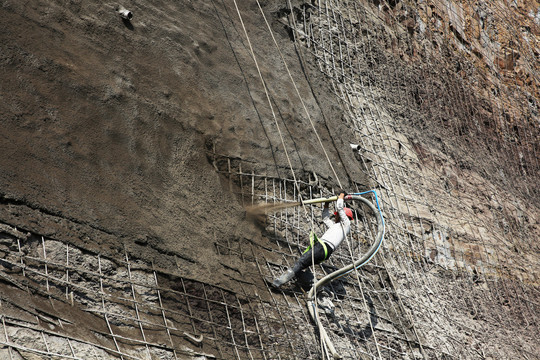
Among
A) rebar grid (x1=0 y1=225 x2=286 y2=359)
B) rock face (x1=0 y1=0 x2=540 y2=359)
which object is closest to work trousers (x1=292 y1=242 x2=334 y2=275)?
rock face (x1=0 y1=0 x2=540 y2=359)

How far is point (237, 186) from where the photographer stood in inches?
192

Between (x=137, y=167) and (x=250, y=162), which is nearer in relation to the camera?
(x=137, y=167)

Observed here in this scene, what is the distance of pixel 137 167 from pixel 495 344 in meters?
5.16

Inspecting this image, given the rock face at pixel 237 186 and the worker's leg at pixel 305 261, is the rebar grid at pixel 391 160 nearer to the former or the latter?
the rock face at pixel 237 186

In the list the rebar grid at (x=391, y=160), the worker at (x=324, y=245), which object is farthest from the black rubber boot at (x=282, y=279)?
the rebar grid at (x=391, y=160)

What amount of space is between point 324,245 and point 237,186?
103cm

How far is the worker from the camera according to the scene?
4.43 metres

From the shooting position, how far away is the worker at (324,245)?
14.5 ft

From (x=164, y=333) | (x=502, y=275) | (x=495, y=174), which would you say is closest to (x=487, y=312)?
(x=502, y=275)

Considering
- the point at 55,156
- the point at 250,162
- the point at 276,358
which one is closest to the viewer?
the point at 55,156

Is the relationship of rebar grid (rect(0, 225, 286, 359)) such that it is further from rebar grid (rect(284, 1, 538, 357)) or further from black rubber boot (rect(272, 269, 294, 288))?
rebar grid (rect(284, 1, 538, 357))

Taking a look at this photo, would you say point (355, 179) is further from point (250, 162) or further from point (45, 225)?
point (45, 225)

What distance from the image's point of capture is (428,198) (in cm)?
736

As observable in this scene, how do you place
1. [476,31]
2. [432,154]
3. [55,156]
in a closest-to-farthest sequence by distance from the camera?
[55,156] → [432,154] → [476,31]
